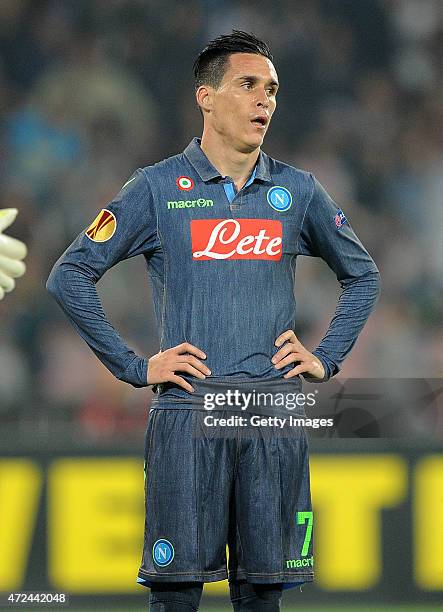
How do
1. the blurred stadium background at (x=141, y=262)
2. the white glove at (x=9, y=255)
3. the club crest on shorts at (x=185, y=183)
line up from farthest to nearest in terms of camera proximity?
the blurred stadium background at (x=141, y=262), the white glove at (x=9, y=255), the club crest on shorts at (x=185, y=183)

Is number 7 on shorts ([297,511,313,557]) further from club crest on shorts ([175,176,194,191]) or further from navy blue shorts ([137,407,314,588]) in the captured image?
club crest on shorts ([175,176,194,191])

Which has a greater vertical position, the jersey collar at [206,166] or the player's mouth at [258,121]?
the player's mouth at [258,121]

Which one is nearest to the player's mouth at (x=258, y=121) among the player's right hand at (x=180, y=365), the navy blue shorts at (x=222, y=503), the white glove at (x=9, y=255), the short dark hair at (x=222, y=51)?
the short dark hair at (x=222, y=51)

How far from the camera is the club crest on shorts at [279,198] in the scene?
102 inches

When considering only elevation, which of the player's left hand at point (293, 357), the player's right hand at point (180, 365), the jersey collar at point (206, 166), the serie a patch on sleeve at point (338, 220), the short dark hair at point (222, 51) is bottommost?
the player's right hand at point (180, 365)

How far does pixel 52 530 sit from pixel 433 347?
63.2 inches

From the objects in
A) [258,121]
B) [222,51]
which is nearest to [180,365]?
[258,121]

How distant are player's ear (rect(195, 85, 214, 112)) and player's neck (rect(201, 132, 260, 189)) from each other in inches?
3.3

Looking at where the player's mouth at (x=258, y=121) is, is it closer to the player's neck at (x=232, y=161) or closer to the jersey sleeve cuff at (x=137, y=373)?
the player's neck at (x=232, y=161)

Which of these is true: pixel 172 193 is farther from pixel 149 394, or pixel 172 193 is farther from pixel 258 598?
pixel 149 394

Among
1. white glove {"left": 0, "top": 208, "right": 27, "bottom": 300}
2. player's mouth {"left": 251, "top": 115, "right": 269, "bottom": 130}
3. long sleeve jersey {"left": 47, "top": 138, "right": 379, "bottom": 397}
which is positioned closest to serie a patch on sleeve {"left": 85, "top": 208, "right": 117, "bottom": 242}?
long sleeve jersey {"left": 47, "top": 138, "right": 379, "bottom": 397}

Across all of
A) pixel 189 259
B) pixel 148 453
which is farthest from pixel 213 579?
pixel 189 259

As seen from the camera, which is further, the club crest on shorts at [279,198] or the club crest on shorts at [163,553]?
the club crest on shorts at [279,198]

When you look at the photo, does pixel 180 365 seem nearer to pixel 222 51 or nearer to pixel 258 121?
pixel 258 121
